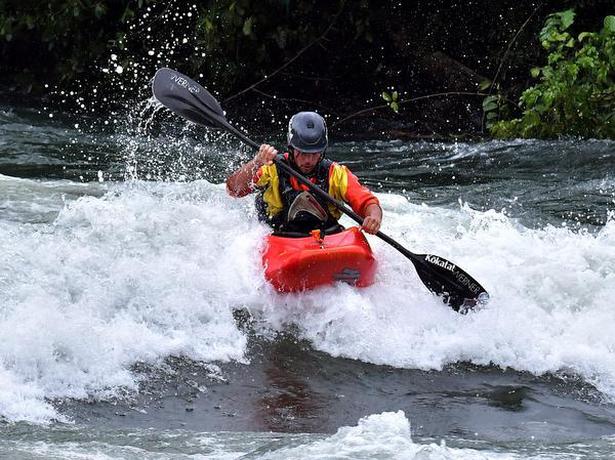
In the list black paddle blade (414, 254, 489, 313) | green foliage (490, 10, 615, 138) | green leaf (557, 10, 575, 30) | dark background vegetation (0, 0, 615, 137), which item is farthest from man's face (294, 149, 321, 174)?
dark background vegetation (0, 0, 615, 137)

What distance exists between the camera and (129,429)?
4.10m

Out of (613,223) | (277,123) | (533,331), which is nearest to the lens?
(533,331)

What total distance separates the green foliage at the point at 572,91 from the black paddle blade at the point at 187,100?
3.95m

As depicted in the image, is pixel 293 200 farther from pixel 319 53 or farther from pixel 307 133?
pixel 319 53

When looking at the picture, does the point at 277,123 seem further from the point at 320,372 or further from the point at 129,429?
the point at 129,429

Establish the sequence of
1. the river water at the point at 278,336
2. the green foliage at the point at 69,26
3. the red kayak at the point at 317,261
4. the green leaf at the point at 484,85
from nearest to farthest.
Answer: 1. the river water at the point at 278,336
2. the red kayak at the point at 317,261
3. the green leaf at the point at 484,85
4. the green foliage at the point at 69,26

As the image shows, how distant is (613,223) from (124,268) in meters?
3.14

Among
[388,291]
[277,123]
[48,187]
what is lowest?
[388,291]

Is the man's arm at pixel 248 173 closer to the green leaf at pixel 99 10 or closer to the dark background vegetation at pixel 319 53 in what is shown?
the dark background vegetation at pixel 319 53

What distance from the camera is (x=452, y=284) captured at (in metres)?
5.78

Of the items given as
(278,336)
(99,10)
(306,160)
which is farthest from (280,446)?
(99,10)

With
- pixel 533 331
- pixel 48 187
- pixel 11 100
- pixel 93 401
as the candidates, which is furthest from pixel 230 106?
pixel 93 401

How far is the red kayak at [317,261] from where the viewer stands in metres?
5.55

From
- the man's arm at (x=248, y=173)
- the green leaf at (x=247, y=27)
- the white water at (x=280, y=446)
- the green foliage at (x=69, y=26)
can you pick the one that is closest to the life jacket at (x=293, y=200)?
the man's arm at (x=248, y=173)
